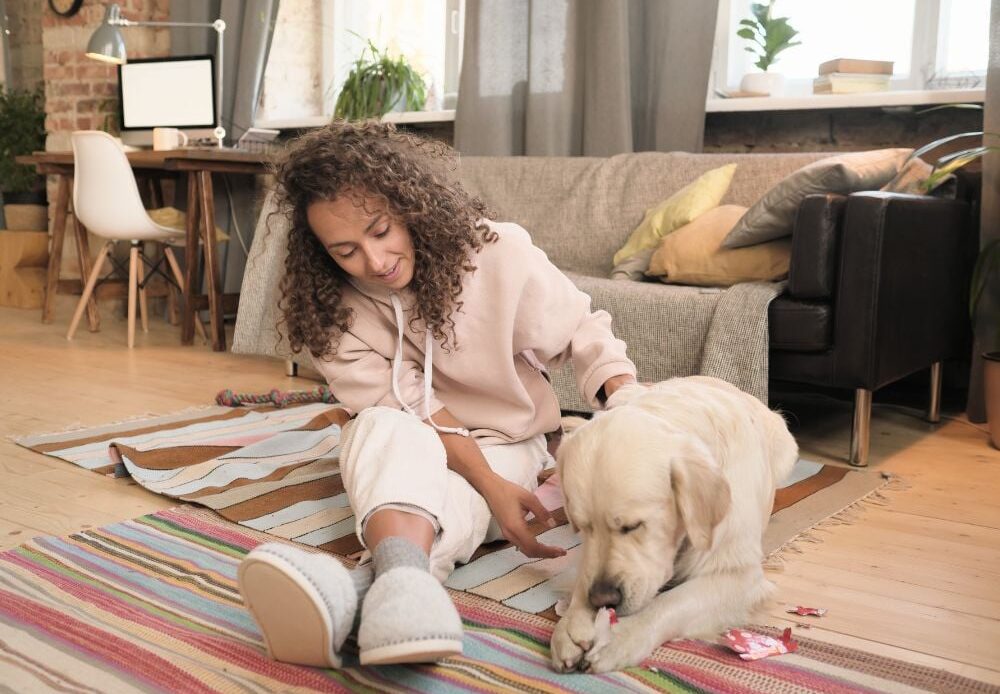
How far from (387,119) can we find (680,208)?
2.06m

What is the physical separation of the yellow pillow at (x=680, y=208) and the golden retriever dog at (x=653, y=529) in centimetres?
180

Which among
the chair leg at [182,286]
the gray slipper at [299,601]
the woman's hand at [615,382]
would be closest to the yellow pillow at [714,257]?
the woman's hand at [615,382]

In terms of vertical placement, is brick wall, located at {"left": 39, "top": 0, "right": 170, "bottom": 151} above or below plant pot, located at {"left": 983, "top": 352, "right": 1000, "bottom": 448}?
above

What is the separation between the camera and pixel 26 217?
6289 mm

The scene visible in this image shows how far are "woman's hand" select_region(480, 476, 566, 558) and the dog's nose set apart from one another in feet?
1.15

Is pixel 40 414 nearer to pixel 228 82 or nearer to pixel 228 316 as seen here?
pixel 228 316

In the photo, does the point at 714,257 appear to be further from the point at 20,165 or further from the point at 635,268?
the point at 20,165

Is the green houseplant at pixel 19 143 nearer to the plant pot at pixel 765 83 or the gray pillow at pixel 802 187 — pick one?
the plant pot at pixel 765 83

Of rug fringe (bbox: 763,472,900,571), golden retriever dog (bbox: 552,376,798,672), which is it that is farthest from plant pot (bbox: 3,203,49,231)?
golden retriever dog (bbox: 552,376,798,672)

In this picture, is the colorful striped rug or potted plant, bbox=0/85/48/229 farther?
potted plant, bbox=0/85/48/229

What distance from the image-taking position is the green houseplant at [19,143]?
20.4 ft

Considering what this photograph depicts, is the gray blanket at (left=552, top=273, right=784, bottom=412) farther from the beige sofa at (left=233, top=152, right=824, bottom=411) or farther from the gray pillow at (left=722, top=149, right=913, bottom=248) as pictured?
the gray pillow at (left=722, top=149, right=913, bottom=248)

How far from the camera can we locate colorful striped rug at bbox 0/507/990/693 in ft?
4.32

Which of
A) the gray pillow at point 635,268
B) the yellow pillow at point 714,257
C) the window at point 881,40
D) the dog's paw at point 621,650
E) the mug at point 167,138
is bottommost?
the dog's paw at point 621,650
